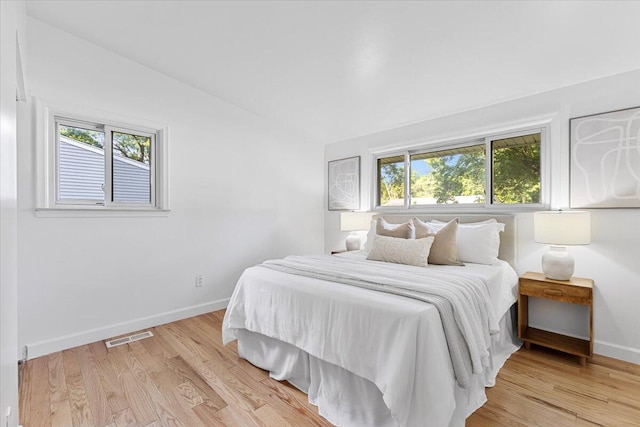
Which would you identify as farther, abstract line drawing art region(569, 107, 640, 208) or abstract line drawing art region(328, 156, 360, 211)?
abstract line drawing art region(328, 156, 360, 211)

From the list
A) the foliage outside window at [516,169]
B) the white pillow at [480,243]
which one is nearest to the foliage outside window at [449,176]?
the foliage outside window at [516,169]

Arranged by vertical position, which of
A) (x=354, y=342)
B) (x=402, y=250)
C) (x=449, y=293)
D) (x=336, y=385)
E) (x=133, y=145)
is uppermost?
(x=133, y=145)

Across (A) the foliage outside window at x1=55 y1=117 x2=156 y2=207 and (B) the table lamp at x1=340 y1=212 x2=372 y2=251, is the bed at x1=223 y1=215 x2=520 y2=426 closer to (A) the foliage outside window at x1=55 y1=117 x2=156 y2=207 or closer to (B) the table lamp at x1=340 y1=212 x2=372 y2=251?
(B) the table lamp at x1=340 y1=212 x2=372 y2=251

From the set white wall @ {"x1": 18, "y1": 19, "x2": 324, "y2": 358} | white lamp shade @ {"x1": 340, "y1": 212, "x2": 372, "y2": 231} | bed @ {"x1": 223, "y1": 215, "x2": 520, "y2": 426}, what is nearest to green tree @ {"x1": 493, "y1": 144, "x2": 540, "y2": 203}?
bed @ {"x1": 223, "y1": 215, "x2": 520, "y2": 426}

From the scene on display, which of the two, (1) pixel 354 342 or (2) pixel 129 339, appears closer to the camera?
(1) pixel 354 342

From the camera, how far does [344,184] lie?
4.51 meters

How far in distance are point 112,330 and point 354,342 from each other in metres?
2.47

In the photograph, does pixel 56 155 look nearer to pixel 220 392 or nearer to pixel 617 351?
pixel 220 392

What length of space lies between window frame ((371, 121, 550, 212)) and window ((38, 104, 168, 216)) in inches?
108

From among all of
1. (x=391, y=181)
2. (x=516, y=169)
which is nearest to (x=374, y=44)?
(x=516, y=169)

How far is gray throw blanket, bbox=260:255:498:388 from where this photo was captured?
4.88 feet

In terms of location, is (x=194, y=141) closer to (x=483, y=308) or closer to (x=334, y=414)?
(x=334, y=414)

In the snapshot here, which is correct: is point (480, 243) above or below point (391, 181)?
below

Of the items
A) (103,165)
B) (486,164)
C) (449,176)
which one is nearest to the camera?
(103,165)
